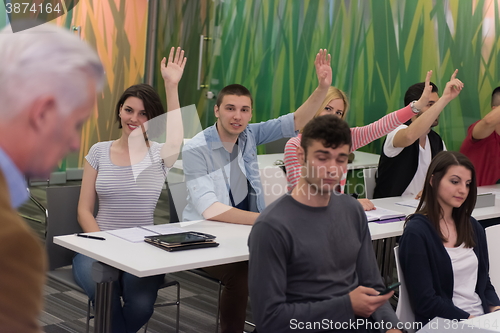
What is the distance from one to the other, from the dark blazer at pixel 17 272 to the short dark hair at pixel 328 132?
1464 millimetres

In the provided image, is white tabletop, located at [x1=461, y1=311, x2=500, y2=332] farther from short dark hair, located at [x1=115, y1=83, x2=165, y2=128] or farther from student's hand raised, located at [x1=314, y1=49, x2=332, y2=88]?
short dark hair, located at [x1=115, y1=83, x2=165, y2=128]

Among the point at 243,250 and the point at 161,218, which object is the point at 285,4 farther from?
the point at 243,250

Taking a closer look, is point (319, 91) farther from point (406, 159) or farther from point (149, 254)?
point (149, 254)

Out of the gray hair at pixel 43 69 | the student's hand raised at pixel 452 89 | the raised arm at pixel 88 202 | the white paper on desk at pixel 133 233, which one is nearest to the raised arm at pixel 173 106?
the raised arm at pixel 88 202

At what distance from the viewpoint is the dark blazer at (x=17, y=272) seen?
654 mm

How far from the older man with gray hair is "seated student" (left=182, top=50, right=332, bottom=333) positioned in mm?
2151

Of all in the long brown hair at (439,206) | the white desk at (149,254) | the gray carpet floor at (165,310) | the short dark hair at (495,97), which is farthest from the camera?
the short dark hair at (495,97)

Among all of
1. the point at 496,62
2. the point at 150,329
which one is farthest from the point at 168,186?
the point at 496,62

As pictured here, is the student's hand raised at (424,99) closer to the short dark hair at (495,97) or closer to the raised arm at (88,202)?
the short dark hair at (495,97)

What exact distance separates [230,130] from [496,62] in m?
2.76

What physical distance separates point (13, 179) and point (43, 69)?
0.15 metres

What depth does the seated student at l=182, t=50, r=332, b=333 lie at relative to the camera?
9.46ft

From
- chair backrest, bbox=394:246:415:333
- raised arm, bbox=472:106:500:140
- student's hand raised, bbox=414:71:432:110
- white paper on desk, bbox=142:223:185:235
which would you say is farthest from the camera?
raised arm, bbox=472:106:500:140

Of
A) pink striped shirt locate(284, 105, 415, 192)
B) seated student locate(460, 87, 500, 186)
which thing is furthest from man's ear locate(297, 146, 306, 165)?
seated student locate(460, 87, 500, 186)
